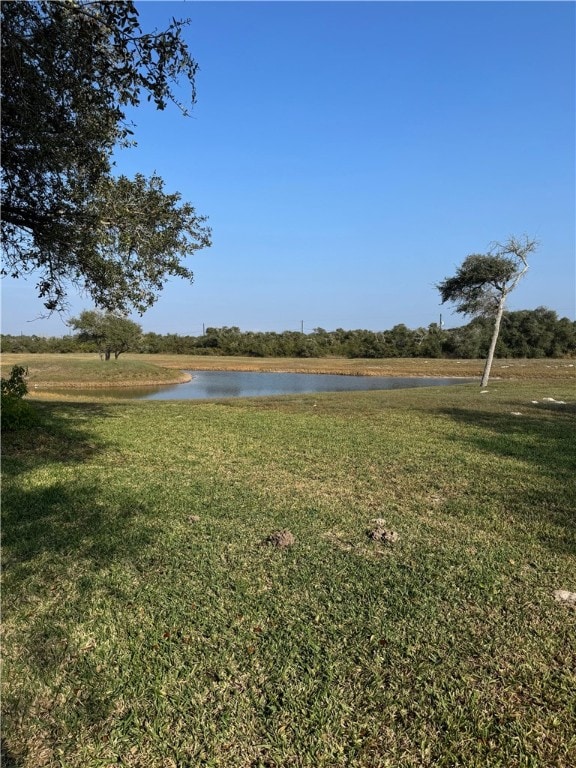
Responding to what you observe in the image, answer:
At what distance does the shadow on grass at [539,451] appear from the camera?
4.27 meters

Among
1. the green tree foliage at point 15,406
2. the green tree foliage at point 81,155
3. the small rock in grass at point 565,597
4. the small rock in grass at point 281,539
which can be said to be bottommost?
the small rock in grass at point 281,539

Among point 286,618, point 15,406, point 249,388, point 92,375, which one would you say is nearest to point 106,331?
point 92,375

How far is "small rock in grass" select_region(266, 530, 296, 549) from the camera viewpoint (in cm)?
351

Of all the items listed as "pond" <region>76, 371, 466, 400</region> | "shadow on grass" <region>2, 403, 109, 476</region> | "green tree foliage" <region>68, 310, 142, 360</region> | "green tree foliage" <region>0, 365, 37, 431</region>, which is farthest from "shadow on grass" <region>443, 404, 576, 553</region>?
"green tree foliage" <region>68, 310, 142, 360</region>

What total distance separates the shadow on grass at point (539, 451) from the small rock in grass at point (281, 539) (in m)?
1.98

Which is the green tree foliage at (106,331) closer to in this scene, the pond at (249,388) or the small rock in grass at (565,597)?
the pond at (249,388)

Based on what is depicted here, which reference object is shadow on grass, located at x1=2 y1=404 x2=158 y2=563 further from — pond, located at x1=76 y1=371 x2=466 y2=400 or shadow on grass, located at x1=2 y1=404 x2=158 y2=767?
pond, located at x1=76 y1=371 x2=466 y2=400

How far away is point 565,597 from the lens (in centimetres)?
283

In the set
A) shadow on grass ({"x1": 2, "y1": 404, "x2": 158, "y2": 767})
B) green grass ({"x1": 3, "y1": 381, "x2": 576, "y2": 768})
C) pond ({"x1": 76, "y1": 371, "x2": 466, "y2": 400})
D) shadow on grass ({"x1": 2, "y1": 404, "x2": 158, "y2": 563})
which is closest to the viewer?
green grass ({"x1": 3, "y1": 381, "x2": 576, "y2": 768})

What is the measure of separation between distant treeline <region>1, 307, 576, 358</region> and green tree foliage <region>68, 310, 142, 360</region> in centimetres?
284

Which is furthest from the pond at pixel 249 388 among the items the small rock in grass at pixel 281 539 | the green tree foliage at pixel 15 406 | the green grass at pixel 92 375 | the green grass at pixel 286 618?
the small rock in grass at pixel 281 539

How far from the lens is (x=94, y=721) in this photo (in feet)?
6.30

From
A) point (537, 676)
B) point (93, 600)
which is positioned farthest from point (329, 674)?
point (93, 600)

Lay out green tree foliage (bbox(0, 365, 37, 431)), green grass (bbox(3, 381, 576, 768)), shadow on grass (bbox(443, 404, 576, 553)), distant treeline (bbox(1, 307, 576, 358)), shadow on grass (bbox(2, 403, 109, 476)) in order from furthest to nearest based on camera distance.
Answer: distant treeline (bbox(1, 307, 576, 358)) → green tree foliage (bbox(0, 365, 37, 431)) → shadow on grass (bbox(2, 403, 109, 476)) → shadow on grass (bbox(443, 404, 576, 553)) → green grass (bbox(3, 381, 576, 768))
